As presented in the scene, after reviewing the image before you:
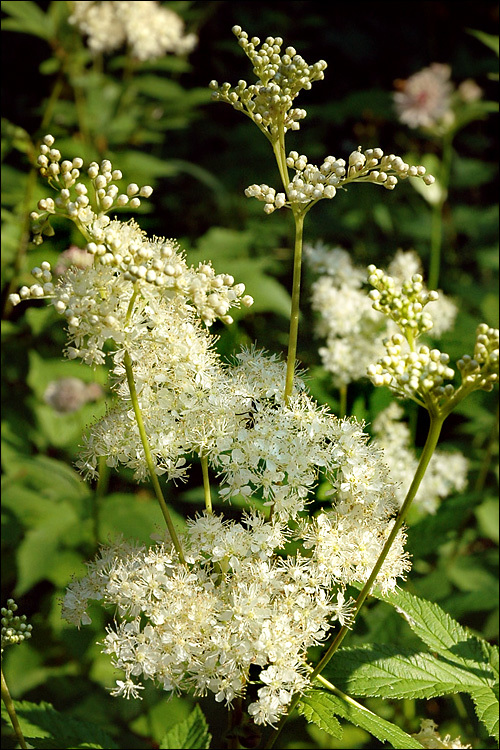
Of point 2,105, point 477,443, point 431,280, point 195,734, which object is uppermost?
point 2,105

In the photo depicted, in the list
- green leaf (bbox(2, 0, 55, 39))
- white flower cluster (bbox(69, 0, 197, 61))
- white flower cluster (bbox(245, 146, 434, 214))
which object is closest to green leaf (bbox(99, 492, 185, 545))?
white flower cluster (bbox(245, 146, 434, 214))

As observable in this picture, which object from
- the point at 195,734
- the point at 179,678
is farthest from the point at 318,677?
the point at 195,734

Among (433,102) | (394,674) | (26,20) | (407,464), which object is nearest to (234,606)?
(394,674)

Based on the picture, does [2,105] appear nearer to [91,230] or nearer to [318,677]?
[91,230]

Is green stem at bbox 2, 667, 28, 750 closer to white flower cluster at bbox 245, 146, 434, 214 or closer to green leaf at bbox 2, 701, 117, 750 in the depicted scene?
green leaf at bbox 2, 701, 117, 750

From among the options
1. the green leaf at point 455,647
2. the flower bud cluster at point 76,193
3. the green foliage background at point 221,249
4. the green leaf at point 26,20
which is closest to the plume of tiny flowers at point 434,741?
the green leaf at point 455,647

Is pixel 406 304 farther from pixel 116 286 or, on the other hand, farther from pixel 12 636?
pixel 12 636

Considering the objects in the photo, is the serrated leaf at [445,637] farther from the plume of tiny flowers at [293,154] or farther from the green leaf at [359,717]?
the plume of tiny flowers at [293,154]
